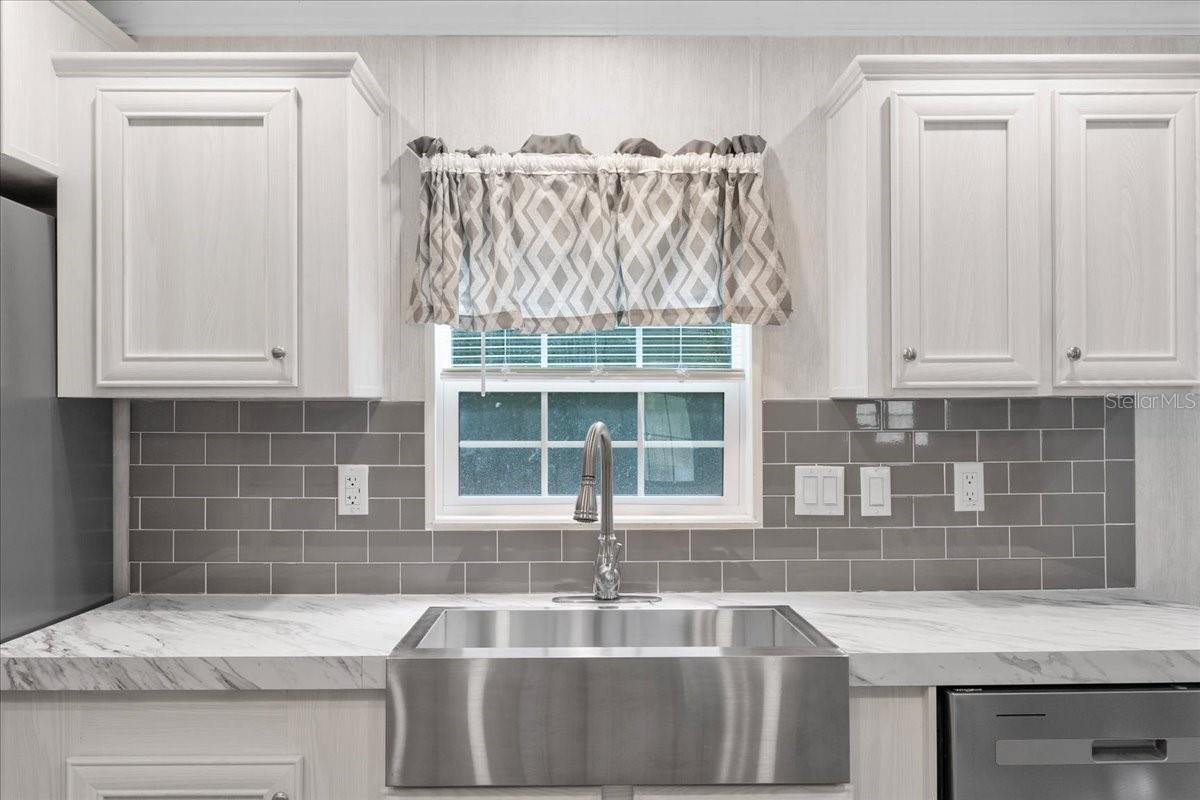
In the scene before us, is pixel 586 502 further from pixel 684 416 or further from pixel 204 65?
pixel 204 65

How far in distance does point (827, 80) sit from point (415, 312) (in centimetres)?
124

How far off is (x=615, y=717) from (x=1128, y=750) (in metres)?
0.99

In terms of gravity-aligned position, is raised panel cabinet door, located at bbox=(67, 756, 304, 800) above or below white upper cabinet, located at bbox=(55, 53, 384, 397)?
below

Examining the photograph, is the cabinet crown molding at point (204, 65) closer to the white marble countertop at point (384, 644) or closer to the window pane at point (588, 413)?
the window pane at point (588, 413)

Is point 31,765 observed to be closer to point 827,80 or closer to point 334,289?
point 334,289

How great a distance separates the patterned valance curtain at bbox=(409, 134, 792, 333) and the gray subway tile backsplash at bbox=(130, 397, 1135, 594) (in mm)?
342

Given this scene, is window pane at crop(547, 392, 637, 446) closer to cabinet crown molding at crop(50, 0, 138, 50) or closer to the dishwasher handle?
the dishwasher handle

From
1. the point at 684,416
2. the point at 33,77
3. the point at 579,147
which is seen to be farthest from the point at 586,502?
the point at 33,77

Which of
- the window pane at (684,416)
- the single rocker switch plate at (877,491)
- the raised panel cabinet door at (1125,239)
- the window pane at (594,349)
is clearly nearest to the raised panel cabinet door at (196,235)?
the window pane at (594,349)

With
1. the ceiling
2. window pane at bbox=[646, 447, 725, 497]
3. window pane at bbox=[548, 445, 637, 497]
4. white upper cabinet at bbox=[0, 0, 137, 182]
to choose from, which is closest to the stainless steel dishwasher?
window pane at bbox=[646, 447, 725, 497]

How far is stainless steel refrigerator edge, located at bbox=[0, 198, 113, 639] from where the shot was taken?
185 cm

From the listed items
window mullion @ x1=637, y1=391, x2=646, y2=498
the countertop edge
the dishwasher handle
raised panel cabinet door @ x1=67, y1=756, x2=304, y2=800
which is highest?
window mullion @ x1=637, y1=391, x2=646, y2=498

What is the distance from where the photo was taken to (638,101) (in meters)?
2.39

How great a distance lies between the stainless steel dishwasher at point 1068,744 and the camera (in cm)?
171
